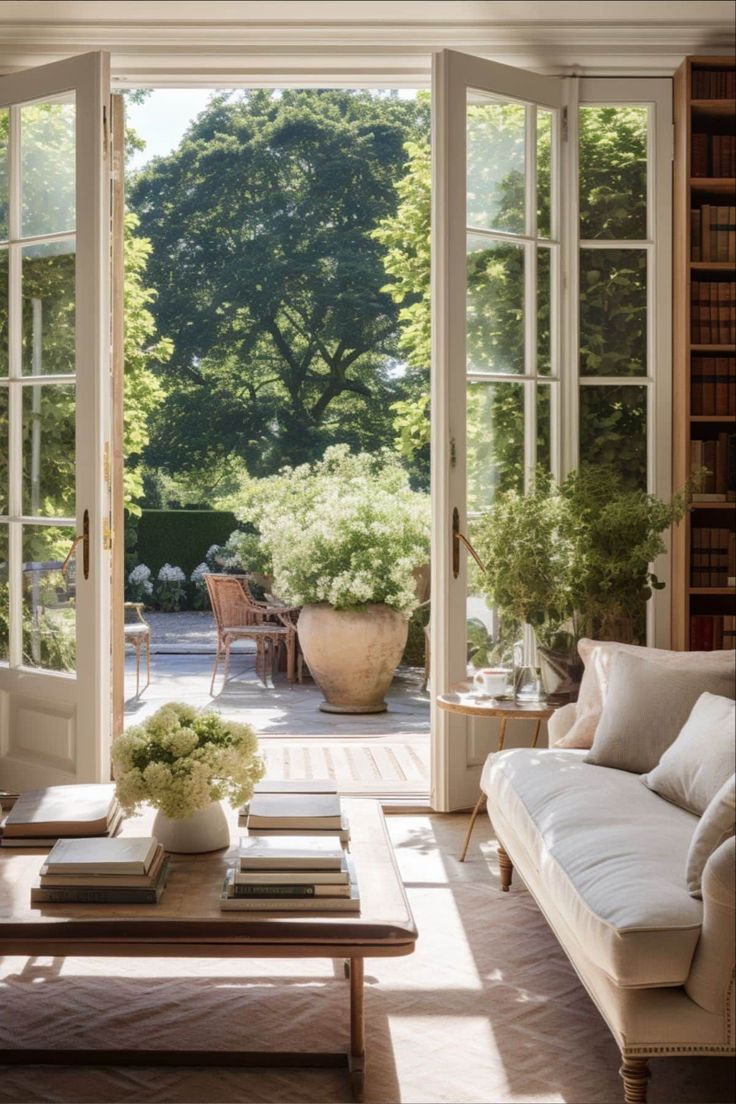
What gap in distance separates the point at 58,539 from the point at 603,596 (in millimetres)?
2194

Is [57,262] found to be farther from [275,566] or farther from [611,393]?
[275,566]

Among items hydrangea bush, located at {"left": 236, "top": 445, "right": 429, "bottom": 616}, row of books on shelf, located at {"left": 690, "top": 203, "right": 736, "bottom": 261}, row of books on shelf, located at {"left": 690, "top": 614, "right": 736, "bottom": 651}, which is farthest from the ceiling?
hydrangea bush, located at {"left": 236, "top": 445, "right": 429, "bottom": 616}

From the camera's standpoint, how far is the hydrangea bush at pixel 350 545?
774cm

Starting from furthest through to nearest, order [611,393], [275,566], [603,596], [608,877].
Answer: [275,566] → [611,393] → [603,596] → [608,877]

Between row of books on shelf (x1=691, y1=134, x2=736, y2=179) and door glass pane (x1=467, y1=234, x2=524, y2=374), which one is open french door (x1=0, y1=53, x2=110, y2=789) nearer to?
door glass pane (x1=467, y1=234, x2=524, y2=374)

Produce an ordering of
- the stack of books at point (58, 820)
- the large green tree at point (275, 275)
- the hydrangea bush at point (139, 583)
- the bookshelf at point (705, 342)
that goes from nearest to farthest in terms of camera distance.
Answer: the stack of books at point (58, 820) < the bookshelf at point (705, 342) < the hydrangea bush at point (139, 583) < the large green tree at point (275, 275)

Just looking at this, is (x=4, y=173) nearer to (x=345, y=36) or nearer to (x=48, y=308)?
(x=48, y=308)

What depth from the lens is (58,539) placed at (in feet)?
16.1

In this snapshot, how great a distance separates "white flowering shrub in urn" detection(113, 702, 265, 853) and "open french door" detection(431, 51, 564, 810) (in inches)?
80.1

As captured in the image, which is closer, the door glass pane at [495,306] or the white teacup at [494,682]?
the white teacup at [494,682]

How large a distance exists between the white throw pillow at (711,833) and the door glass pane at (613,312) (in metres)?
3.02

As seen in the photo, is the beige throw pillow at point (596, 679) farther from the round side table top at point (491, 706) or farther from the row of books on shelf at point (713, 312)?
the row of books on shelf at point (713, 312)

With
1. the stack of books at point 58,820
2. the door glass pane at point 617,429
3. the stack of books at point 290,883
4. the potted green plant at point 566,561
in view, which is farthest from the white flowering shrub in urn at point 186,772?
the door glass pane at point 617,429

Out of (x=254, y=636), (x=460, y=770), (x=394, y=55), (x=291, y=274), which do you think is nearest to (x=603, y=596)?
(x=460, y=770)
